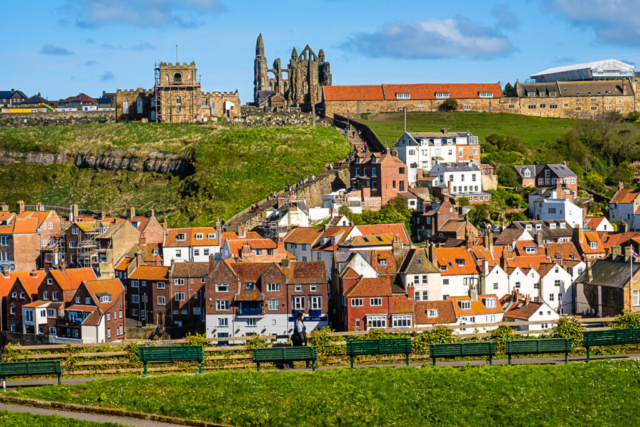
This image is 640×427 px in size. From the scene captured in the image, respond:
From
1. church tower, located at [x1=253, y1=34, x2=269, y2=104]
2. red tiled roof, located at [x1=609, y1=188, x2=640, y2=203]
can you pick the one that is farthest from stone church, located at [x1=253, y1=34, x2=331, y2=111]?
red tiled roof, located at [x1=609, y1=188, x2=640, y2=203]

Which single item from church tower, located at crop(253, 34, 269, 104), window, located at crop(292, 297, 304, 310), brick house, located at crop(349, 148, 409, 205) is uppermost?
church tower, located at crop(253, 34, 269, 104)

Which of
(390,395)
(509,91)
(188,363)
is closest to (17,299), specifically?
(188,363)

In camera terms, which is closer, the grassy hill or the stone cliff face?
the grassy hill

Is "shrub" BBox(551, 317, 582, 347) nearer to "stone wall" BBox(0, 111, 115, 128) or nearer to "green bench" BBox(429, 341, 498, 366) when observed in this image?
"green bench" BBox(429, 341, 498, 366)

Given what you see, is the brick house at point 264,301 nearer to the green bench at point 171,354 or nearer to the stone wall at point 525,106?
the green bench at point 171,354

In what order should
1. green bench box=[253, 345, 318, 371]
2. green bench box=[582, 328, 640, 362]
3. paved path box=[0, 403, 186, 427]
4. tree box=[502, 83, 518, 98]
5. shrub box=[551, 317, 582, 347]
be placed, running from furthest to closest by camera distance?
tree box=[502, 83, 518, 98] < shrub box=[551, 317, 582, 347] < green bench box=[582, 328, 640, 362] < green bench box=[253, 345, 318, 371] < paved path box=[0, 403, 186, 427]

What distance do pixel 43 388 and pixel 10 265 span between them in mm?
49011

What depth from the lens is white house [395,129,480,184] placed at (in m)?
79.3

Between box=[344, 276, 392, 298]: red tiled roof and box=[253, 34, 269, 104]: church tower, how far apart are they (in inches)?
3761

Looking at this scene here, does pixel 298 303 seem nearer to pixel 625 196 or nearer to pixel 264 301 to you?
pixel 264 301

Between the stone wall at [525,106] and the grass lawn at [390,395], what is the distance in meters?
84.5

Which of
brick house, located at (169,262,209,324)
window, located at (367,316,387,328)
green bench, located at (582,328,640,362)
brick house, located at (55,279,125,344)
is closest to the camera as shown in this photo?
green bench, located at (582,328,640,362)

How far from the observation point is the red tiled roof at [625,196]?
7462 centimetres

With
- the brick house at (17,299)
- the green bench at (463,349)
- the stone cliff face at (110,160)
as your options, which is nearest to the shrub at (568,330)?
the green bench at (463,349)
